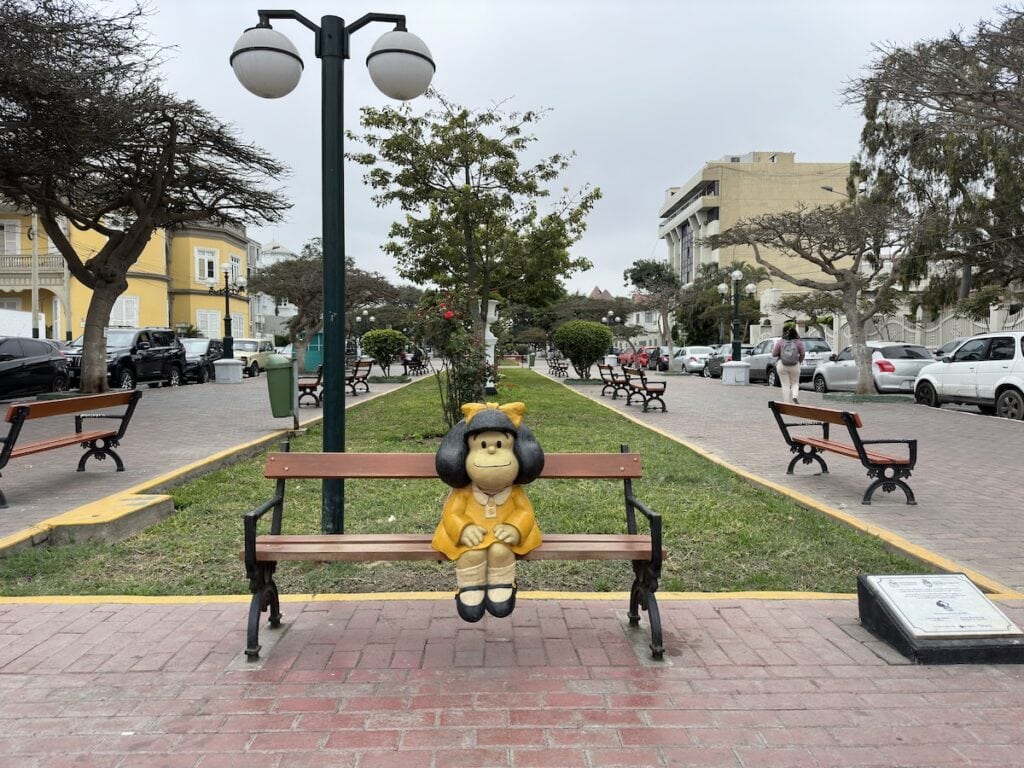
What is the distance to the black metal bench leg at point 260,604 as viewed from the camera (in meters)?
3.40

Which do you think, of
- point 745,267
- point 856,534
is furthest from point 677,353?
point 856,534

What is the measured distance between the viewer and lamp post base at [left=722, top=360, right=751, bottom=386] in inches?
1016

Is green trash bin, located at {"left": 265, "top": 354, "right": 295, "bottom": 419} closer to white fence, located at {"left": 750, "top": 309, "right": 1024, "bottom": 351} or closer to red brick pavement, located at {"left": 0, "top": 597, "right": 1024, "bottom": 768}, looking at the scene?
red brick pavement, located at {"left": 0, "top": 597, "right": 1024, "bottom": 768}

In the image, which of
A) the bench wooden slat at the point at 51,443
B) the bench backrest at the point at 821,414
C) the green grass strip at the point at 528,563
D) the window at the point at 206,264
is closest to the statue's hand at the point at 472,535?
the green grass strip at the point at 528,563

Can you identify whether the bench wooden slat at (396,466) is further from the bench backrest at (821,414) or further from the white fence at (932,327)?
the white fence at (932,327)

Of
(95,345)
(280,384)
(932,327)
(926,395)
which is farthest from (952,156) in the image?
(95,345)

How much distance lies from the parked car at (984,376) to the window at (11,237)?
42076 millimetres

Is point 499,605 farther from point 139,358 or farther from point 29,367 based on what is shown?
point 139,358

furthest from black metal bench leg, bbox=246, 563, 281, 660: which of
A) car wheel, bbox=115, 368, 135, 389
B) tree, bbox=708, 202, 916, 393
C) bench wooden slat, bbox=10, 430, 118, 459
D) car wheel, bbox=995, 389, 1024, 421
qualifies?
car wheel, bbox=115, 368, 135, 389

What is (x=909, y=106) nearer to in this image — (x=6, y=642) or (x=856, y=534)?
(x=856, y=534)

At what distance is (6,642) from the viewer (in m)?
3.59

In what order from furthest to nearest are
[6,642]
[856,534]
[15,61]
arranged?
[15,61]
[856,534]
[6,642]

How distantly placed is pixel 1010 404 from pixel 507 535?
526 inches

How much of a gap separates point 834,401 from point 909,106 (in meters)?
6.49
